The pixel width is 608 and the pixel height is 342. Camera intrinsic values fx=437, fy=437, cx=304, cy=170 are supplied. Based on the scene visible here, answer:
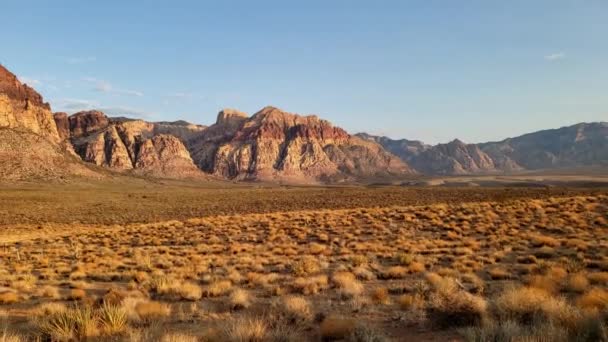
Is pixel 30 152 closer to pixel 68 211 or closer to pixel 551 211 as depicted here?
pixel 68 211

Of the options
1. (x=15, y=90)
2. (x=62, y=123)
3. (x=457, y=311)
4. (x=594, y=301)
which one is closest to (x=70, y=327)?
(x=457, y=311)

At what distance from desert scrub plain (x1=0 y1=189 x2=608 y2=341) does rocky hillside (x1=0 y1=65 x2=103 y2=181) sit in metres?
80.1

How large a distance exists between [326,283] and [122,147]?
6864 inches

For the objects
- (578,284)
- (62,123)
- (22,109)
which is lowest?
(578,284)

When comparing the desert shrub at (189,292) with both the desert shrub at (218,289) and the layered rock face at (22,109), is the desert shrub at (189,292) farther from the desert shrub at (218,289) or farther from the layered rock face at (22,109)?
the layered rock face at (22,109)

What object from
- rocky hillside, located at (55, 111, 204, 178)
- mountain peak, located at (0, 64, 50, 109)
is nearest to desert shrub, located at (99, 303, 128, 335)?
mountain peak, located at (0, 64, 50, 109)

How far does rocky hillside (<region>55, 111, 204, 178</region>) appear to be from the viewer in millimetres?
164500

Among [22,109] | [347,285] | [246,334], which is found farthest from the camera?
[22,109]

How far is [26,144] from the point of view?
101688mm

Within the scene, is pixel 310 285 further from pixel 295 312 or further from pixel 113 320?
pixel 113 320

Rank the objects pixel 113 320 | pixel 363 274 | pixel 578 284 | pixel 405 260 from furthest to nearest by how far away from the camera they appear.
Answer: pixel 405 260
pixel 363 274
pixel 578 284
pixel 113 320

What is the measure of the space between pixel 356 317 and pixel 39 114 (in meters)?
153

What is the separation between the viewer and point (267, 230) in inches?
1056

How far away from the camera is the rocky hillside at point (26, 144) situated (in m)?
93.8
